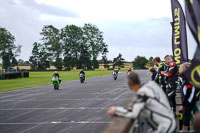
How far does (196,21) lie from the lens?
468 cm

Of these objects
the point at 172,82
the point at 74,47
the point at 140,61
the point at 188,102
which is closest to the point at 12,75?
the point at 172,82

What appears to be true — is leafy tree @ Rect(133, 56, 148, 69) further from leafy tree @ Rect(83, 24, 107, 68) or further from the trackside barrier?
the trackside barrier

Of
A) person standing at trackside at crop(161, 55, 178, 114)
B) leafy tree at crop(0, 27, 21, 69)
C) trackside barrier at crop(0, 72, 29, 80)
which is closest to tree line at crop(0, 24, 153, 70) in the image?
leafy tree at crop(0, 27, 21, 69)

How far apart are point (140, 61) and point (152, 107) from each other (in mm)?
139154

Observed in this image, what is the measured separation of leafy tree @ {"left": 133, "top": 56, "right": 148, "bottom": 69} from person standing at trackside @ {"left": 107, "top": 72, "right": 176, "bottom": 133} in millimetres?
137775

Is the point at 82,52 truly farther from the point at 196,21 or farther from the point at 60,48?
the point at 196,21

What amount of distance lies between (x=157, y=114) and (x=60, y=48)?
101210mm

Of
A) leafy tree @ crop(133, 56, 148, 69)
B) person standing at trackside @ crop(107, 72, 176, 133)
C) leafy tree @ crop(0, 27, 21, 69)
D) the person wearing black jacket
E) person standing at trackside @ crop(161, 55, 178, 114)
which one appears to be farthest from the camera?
leafy tree @ crop(133, 56, 148, 69)

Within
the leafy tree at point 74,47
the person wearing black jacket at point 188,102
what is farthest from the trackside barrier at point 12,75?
the leafy tree at point 74,47

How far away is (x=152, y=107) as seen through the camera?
10.9 ft

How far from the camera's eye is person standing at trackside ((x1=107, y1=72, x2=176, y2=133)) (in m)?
3.23

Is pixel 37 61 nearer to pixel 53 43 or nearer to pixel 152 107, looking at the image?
pixel 53 43

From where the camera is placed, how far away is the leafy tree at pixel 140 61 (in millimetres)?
140500

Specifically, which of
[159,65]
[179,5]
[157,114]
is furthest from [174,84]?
[157,114]
